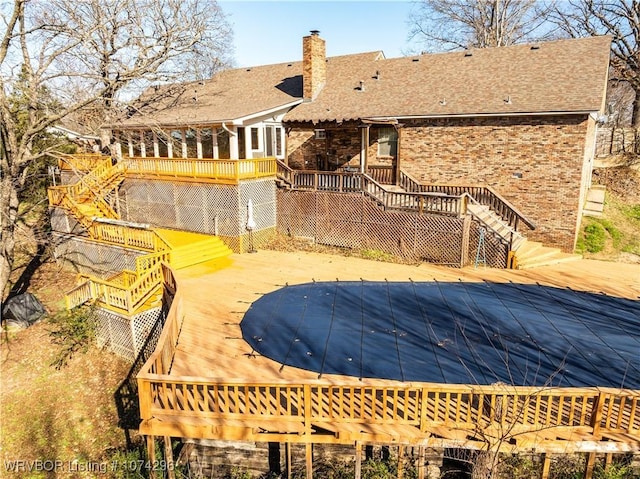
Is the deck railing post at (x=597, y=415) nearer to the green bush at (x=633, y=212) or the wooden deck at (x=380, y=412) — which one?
the wooden deck at (x=380, y=412)

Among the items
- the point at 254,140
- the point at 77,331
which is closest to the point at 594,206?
the point at 254,140

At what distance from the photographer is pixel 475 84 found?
17.7 m

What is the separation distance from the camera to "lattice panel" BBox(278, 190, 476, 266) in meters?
14.5

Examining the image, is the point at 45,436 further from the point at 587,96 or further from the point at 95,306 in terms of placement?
the point at 587,96

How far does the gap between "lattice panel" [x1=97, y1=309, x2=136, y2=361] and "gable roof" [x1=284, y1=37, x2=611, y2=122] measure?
37.5 feet

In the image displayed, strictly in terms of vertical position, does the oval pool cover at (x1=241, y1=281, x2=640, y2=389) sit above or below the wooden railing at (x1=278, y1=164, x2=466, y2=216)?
below

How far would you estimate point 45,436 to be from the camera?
32.5ft

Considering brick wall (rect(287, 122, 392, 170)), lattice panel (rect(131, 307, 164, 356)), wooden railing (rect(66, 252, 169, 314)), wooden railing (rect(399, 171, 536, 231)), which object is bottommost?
lattice panel (rect(131, 307, 164, 356))

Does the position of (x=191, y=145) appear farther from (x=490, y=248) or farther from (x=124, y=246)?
(x=490, y=248)

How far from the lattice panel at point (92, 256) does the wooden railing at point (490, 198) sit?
36.9ft

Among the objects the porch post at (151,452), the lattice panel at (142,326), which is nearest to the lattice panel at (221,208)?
the lattice panel at (142,326)

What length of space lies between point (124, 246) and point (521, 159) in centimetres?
1525

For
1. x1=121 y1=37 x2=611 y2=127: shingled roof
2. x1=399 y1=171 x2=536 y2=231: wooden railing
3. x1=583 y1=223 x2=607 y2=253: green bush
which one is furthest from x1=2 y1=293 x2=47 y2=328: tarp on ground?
x1=583 y1=223 x2=607 y2=253: green bush

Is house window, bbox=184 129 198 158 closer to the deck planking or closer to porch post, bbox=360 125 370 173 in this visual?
the deck planking
